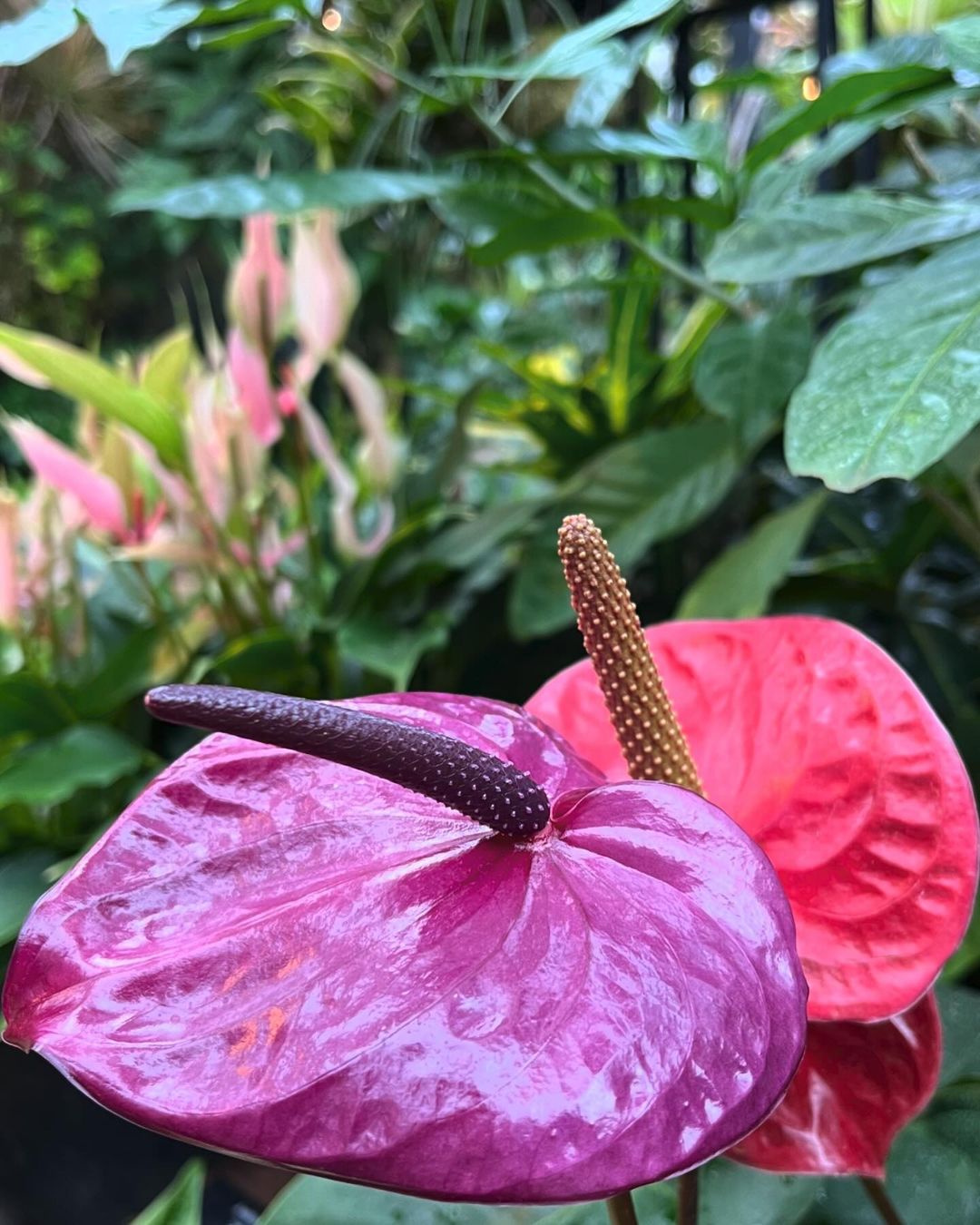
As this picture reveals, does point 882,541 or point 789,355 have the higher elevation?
point 789,355

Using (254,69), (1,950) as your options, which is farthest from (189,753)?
(254,69)

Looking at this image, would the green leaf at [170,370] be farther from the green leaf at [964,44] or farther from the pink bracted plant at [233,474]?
the green leaf at [964,44]

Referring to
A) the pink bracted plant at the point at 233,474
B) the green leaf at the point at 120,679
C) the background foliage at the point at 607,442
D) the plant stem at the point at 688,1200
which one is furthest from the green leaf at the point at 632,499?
the plant stem at the point at 688,1200

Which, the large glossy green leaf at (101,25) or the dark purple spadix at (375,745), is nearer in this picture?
the dark purple spadix at (375,745)

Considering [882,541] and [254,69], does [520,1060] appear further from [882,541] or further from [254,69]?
[254,69]

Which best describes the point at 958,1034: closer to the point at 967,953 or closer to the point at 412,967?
the point at 967,953

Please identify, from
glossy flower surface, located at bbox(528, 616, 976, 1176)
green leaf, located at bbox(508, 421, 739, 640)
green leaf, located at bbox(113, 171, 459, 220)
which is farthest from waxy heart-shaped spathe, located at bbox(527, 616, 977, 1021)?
green leaf, located at bbox(113, 171, 459, 220)
